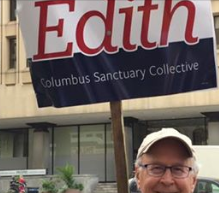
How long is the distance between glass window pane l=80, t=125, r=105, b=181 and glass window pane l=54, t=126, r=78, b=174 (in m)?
0.39

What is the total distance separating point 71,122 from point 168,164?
25603 millimetres

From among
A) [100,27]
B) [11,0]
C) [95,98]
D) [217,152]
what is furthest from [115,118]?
[11,0]

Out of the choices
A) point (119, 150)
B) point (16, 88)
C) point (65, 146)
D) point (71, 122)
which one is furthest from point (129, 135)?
point (119, 150)

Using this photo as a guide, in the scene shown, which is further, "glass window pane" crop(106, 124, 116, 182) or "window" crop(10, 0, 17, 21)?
"window" crop(10, 0, 17, 21)

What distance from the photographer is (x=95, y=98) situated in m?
2.78

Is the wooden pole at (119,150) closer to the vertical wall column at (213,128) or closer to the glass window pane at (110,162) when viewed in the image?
the vertical wall column at (213,128)

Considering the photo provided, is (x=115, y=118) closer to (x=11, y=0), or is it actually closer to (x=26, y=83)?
(x=26, y=83)

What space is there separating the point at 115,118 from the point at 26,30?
2.26ft

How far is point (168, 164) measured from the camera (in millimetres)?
1979

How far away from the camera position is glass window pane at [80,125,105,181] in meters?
26.6

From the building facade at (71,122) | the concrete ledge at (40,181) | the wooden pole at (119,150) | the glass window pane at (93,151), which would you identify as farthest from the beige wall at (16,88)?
the wooden pole at (119,150)

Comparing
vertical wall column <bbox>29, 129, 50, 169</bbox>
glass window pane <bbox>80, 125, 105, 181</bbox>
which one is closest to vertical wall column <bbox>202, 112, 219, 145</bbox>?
glass window pane <bbox>80, 125, 105, 181</bbox>

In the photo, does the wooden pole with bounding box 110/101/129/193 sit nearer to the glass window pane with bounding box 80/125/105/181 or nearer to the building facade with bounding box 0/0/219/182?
the building facade with bounding box 0/0/219/182

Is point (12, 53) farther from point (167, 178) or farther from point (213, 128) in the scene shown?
point (167, 178)
